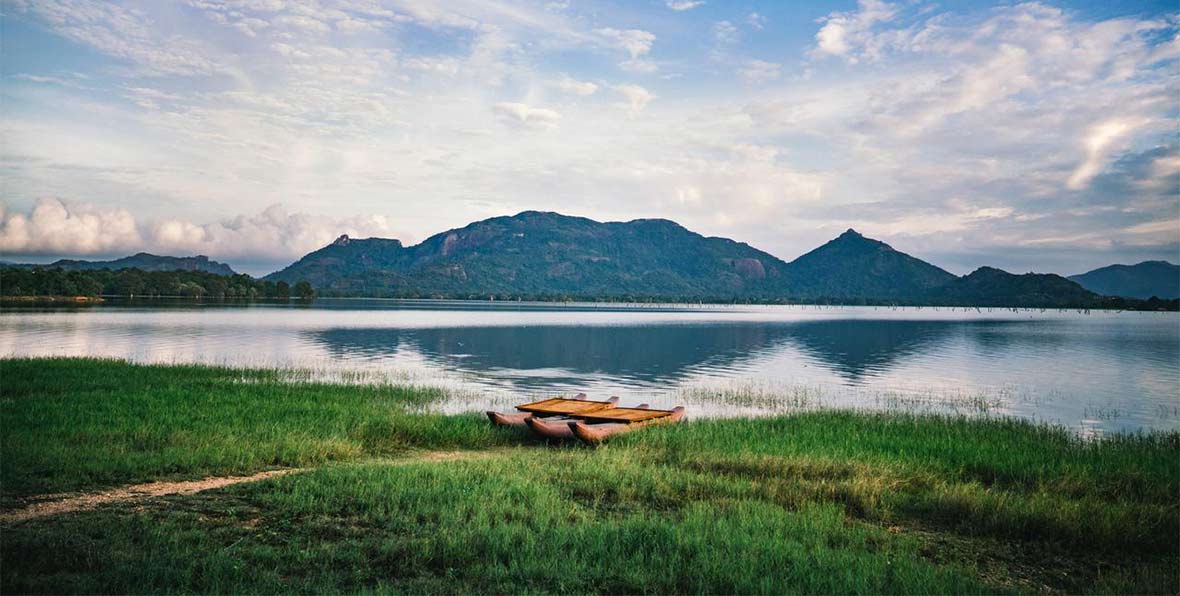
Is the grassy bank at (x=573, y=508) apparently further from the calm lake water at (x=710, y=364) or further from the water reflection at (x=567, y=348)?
the water reflection at (x=567, y=348)

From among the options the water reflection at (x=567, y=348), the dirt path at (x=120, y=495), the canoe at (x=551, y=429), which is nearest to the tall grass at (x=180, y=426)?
the dirt path at (x=120, y=495)

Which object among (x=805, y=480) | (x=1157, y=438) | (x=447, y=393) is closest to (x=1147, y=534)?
(x=805, y=480)

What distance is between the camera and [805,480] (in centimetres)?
1645

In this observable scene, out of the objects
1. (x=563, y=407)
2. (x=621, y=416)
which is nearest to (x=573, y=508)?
(x=621, y=416)

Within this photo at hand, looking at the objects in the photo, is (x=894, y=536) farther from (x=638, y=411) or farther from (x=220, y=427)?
(x=220, y=427)

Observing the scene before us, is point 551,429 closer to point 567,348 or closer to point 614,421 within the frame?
point 614,421

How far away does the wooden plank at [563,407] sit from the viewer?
2503cm

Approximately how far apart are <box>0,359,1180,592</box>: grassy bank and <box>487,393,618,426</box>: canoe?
0.72 metres

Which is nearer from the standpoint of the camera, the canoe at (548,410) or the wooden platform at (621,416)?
the canoe at (548,410)

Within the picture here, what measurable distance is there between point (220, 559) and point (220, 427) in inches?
469

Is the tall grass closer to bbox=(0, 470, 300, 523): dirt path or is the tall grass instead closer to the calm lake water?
bbox=(0, 470, 300, 523): dirt path

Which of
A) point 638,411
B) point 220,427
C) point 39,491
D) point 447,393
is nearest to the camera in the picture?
point 39,491

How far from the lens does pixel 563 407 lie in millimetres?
25766

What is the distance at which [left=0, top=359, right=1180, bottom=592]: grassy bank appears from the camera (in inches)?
391
